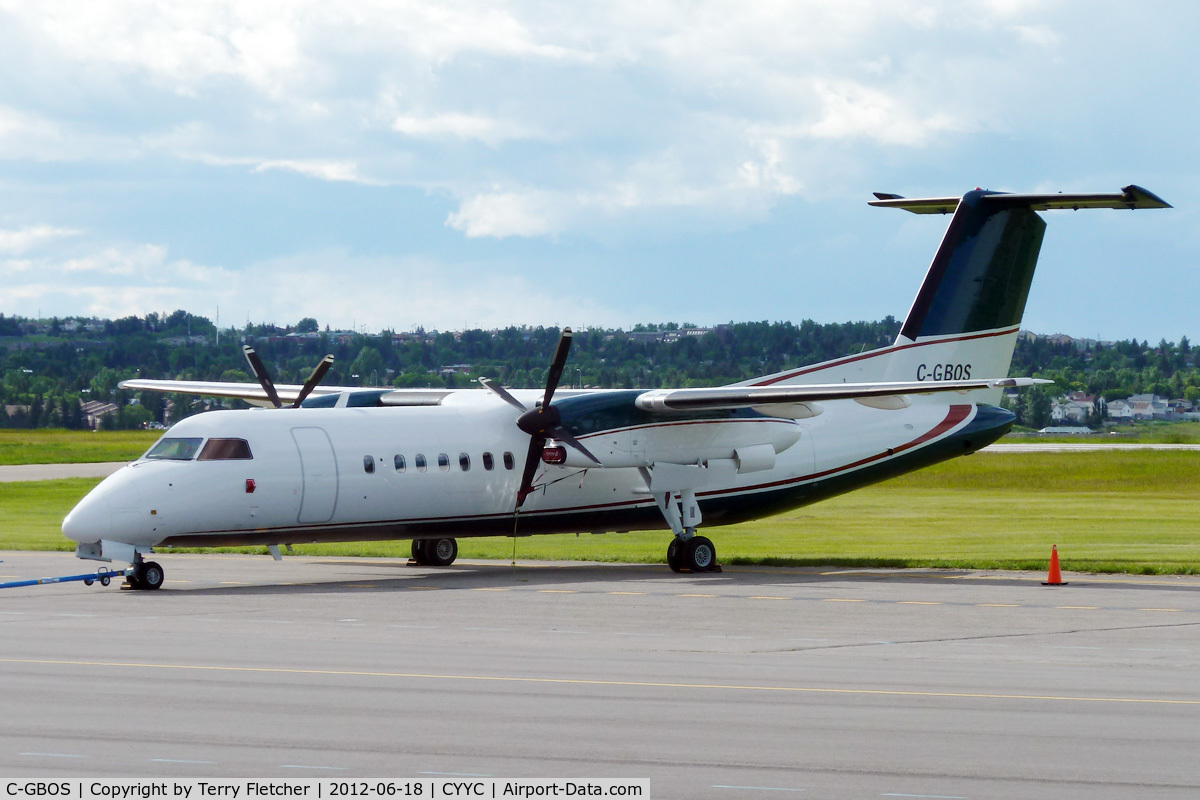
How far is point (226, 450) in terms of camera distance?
2330 cm

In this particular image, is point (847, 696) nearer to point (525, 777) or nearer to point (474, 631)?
point (525, 777)

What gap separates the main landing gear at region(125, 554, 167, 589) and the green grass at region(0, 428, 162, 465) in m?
41.6

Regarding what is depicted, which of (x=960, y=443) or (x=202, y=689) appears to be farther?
(x=960, y=443)

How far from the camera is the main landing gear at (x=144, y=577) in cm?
2277

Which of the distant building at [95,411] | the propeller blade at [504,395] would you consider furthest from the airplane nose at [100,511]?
the distant building at [95,411]

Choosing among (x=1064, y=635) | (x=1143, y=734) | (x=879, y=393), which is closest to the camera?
(x=1143, y=734)

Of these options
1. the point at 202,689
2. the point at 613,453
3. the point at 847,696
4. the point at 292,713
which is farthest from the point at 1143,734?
the point at 613,453

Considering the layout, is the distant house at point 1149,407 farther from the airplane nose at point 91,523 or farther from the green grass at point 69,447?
the airplane nose at point 91,523

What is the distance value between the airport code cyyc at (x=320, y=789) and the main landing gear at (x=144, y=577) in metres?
14.4

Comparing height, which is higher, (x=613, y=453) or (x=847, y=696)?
(x=613, y=453)

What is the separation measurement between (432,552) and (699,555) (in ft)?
18.1

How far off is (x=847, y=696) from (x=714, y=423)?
1520 centimetres

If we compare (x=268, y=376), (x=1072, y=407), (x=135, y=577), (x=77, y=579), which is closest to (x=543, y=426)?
(x=268, y=376)

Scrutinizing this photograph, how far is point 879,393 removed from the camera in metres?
24.9
